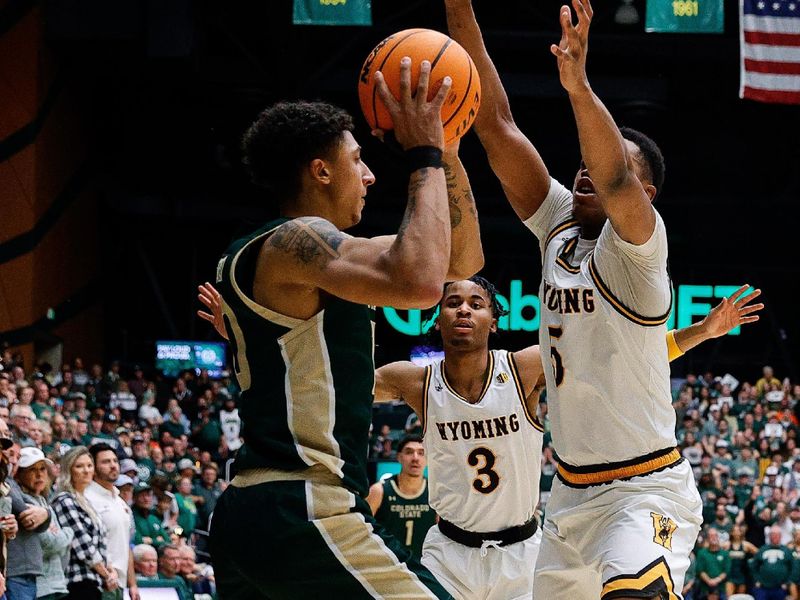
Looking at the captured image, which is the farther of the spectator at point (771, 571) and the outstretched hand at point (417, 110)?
the spectator at point (771, 571)

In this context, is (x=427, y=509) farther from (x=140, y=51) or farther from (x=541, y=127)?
(x=541, y=127)

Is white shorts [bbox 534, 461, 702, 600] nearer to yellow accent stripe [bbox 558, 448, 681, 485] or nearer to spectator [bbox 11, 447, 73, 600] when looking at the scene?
yellow accent stripe [bbox 558, 448, 681, 485]

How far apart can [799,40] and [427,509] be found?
34.7 feet

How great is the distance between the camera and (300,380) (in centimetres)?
374

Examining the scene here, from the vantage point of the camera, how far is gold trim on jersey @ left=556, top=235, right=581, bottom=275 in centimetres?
535

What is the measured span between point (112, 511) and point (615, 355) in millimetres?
6176

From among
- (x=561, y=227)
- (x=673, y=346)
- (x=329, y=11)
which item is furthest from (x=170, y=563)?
(x=329, y=11)

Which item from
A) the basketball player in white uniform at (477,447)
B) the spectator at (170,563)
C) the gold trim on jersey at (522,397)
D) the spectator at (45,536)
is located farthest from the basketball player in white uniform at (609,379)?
the spectator at (170,563)

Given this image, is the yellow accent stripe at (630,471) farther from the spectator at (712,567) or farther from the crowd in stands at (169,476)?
the spectator at (712,567)

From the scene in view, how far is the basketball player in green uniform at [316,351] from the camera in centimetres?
362

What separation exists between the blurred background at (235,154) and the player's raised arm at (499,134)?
53.3ft

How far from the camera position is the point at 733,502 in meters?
20.2

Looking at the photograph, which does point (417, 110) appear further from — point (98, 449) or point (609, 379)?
point (98, 449)

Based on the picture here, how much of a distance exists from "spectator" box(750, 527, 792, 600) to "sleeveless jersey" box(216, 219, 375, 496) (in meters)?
15.6
